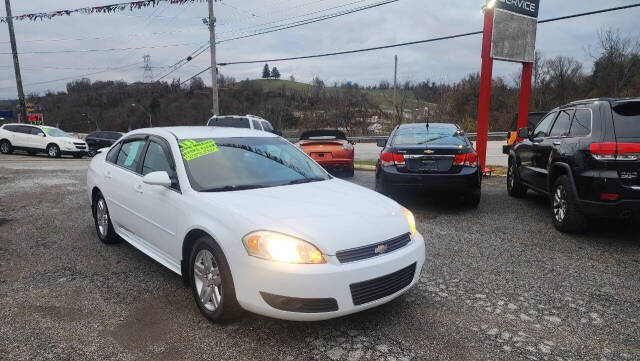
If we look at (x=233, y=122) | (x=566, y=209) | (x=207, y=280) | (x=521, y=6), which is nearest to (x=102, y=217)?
(x=207, y=280)

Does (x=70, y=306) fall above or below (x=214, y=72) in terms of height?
below

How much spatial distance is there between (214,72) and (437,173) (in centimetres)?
2160

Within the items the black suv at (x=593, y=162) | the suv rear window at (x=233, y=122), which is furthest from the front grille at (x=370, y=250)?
the suv rear window at (x=233, y=122)

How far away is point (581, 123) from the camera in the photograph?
547cm

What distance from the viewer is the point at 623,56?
4025 cm

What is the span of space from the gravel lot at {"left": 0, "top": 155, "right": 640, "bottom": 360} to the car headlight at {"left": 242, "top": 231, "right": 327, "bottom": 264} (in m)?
0.62

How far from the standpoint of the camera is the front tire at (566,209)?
529 centimetres

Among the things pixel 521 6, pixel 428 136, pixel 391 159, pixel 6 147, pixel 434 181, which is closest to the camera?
pixel 434 181

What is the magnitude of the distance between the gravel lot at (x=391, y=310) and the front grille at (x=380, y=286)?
12.0 inches

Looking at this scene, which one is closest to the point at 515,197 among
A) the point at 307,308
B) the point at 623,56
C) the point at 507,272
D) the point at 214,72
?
the point at 507,272

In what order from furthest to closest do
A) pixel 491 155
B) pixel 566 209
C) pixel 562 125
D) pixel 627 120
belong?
1. pixel 491 155
2. pixel 562 125
3. pixel 566 209
4. pixel 627 120

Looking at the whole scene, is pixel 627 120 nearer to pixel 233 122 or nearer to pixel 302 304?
pixel 302 304

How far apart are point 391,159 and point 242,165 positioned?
135 inches

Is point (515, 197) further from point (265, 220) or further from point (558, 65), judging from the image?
point (558, 65)
